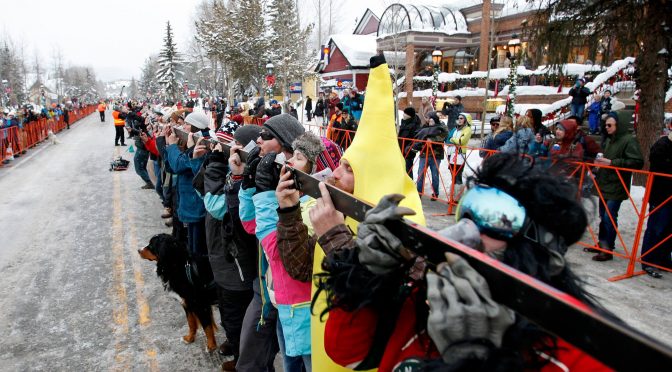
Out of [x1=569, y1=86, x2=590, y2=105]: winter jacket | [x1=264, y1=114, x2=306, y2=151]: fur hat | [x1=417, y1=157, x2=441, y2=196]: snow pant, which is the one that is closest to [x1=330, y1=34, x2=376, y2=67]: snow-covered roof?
[x1=569, y1=86, x2=590, y2=105]: winter jacket

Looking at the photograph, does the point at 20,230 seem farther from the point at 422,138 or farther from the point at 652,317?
the point at 652,317

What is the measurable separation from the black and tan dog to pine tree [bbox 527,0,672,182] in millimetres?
8789

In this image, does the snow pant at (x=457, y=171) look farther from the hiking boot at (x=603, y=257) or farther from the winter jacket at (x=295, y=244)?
the winter jacket at (x=295, y=244)

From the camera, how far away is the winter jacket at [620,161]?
227 inches

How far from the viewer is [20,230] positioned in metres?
7.26

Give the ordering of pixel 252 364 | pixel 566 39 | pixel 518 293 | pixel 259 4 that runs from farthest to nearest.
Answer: pixel 259 4 → pixel 566 39 → pixel 252 364 → pixel 518 293

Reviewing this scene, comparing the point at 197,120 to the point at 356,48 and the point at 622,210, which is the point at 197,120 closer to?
the point at 622,210

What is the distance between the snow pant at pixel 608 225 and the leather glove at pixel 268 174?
5.27 m

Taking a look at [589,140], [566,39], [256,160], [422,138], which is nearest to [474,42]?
[566,39]

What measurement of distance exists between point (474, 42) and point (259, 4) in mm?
19038

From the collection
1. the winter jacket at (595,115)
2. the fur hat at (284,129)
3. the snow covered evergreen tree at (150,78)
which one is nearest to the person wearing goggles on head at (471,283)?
the fur hat at (284,129)

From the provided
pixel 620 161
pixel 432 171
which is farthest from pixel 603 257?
pixel 432 171

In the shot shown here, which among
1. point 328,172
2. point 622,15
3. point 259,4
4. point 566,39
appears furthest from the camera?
point 259,4

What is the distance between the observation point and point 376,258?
1.17m
